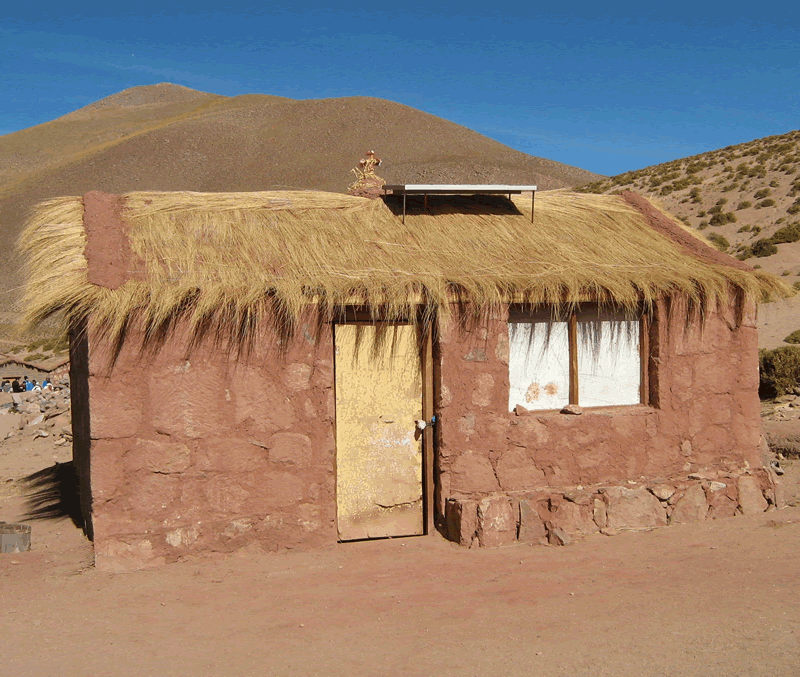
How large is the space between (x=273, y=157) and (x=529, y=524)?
54.9 meters

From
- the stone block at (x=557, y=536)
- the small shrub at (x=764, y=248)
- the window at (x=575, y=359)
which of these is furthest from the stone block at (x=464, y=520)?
the small shrub at (x=764, y=248)

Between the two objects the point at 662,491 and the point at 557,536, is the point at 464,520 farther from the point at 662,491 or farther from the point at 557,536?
the point at 662,491

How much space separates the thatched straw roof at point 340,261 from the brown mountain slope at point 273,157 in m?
40.7

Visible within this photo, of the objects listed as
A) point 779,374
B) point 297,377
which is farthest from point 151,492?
point 779,374

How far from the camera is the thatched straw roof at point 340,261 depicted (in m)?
5.96

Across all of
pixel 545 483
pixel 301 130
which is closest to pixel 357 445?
pixel 545 483

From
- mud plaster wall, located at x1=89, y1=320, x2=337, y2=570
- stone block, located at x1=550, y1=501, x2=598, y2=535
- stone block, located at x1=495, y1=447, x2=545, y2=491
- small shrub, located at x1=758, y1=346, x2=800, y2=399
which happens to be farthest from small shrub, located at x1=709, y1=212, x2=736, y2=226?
mud plaster wall, located at x1=89, y1=320, x2=337, y2=570

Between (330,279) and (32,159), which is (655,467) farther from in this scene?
(32,159)

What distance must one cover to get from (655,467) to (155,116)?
3373 inches

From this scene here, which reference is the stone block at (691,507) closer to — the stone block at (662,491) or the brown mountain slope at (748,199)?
the stone block at (662,491)

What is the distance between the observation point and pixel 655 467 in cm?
712

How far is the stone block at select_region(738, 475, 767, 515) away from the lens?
727 cm

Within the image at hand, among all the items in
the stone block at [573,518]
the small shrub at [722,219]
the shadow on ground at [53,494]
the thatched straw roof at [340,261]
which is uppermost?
the small shrub at [722,219]

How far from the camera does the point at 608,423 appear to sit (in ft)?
22.8
